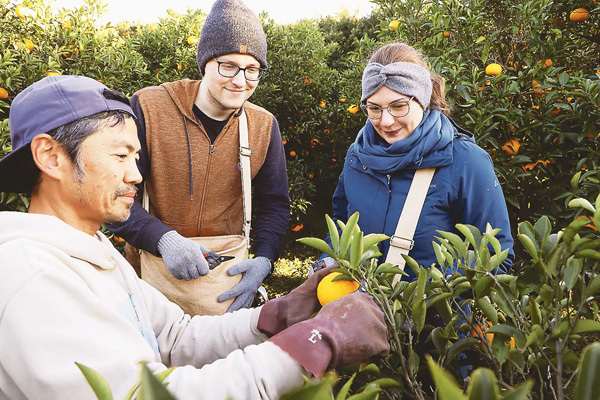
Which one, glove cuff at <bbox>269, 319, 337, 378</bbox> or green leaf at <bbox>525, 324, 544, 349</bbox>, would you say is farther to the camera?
glove cuff at <bbox>269, 319, 337, 378</bbox>

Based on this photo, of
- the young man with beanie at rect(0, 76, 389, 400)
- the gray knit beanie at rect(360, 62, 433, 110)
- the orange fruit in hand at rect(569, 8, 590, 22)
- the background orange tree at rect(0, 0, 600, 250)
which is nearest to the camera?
the young man with beanie at rect(0, 76, 389, 400)

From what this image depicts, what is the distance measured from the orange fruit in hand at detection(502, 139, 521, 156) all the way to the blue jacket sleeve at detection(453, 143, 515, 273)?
48.5 inches

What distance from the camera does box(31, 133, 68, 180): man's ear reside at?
1.16 m

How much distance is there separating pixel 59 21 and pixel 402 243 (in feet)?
10.9

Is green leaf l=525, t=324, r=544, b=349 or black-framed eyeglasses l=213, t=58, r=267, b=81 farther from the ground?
black-framed eyeglasses l=213, t=58, r=267, b=81

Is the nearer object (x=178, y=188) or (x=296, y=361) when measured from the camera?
(x=296, y=361)

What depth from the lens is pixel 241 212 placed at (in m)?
2.32

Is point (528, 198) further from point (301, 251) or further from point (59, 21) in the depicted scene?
point (59, 21)

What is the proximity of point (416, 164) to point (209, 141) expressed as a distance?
998 millimetres

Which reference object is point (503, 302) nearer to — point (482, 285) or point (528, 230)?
point (482, 285)

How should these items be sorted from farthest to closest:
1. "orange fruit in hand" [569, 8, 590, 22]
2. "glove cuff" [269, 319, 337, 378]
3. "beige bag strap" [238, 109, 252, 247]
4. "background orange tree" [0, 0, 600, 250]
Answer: "orange fruit in hand" [569, 8, 590, 22], "background orange tree" [0, 0, 600, 250], "beige bag strap" [238, 109, 252, 247], "glove cuff" [269, 319, 337, 378]

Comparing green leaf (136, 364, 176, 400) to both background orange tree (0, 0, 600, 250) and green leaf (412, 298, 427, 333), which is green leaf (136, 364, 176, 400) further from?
background orange tree (0, 0, 600, 250)

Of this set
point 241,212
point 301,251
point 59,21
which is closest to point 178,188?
point 241,212

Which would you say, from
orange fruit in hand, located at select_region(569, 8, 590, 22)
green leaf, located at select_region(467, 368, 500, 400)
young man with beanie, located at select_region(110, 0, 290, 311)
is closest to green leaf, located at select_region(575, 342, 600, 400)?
green leaf, located at select_region(467, 368, 500, 400)
